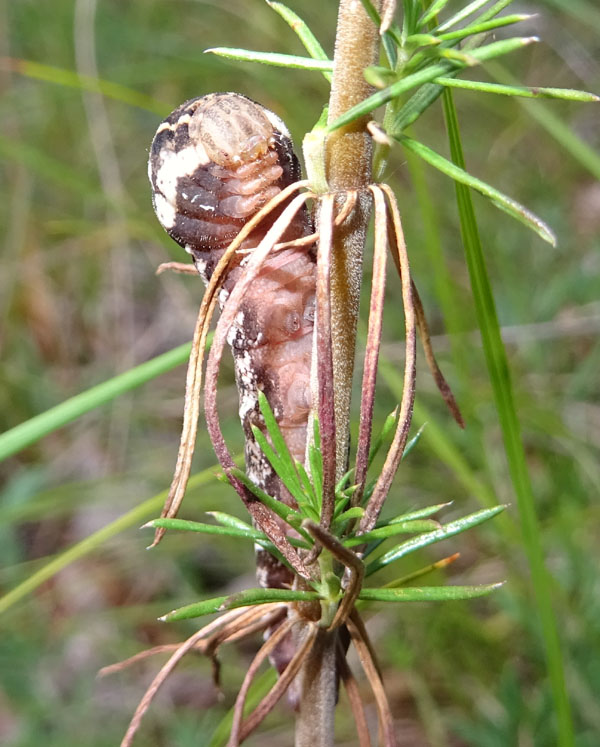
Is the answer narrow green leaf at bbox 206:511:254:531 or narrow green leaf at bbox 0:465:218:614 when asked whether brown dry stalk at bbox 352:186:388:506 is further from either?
narrow green leaf at bbox 0:465:218:614

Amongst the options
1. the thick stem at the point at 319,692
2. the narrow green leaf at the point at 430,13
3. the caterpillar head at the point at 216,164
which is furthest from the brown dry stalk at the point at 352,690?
the narrow green leaf at the point at 430,13

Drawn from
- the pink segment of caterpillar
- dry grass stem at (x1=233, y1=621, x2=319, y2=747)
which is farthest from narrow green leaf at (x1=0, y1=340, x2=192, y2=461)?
dry grass stem at (x1=233, y1=621, x2=319, y2=747)

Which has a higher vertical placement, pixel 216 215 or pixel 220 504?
pixel 216 215

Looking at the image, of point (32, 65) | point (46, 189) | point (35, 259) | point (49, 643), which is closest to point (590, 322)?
point (32, 65)

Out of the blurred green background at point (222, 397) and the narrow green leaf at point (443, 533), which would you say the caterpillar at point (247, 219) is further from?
the blurred green background at point (222, 397)

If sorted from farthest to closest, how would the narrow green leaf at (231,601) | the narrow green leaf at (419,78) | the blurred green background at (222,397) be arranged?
1. the blurred green background at (222,397)
2. the narrow green leaf at (231,601)
3. the narrow green leaf at (419,78)

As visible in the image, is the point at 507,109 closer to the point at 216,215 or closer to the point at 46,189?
the point at 46,189

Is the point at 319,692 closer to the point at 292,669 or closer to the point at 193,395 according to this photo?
the point at 292,669
